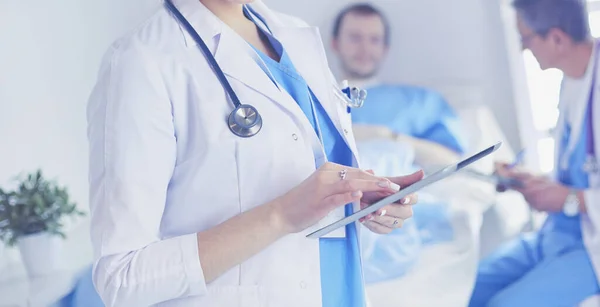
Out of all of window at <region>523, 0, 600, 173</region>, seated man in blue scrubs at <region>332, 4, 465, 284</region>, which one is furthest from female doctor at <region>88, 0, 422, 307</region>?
window at <region>523, 0, 600, 173</region>

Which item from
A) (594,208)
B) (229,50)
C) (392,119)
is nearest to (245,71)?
(229,50)

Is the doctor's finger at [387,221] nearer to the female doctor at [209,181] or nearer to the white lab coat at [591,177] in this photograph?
the female doctor at [209,181]

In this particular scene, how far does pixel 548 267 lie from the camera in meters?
1.72

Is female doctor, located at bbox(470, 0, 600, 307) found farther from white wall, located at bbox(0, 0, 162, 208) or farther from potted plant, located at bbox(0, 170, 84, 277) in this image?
white wall, located at bbox(0, 0, 162, 208)

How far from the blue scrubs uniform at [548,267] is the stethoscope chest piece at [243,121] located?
118 centimetres

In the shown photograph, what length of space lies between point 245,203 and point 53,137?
4.38ft

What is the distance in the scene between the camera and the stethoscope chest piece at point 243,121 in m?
0.68

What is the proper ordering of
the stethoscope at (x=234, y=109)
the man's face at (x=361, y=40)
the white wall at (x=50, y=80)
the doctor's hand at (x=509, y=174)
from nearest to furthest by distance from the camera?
the stethoscope at (x=234, y=109), the white wall at (x=50, y=80), the doctor's hand at (x=509, y=174), the man's face at (x=361, y=40)

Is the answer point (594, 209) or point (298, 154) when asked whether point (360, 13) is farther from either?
point (298, 154)

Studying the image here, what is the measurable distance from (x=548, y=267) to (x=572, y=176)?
253 millimetres

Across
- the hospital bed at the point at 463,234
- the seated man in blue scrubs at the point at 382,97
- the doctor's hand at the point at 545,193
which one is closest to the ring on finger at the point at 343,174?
the hospital bed at the point at 463,234

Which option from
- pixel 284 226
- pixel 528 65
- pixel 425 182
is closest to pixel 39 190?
pixel 284 226

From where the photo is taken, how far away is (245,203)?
695 millimetres

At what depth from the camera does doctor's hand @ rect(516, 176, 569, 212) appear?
69.2 inches
